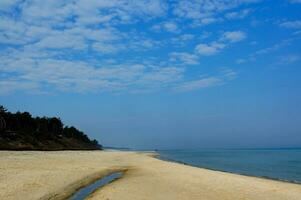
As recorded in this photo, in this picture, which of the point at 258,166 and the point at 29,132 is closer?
the point at 258,166

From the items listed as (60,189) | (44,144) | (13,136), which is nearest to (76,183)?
(60,189)

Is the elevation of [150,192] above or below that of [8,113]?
below

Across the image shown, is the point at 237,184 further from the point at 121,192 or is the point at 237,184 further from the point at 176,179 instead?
the point at 121,192

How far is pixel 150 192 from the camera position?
78.4 feet

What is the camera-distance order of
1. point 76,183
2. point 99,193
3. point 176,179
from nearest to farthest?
point 99,193 → point 76,183 → point 176,179

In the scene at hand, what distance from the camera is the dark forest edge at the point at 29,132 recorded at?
94.9m

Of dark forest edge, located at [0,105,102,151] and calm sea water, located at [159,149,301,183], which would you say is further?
dark forest edge, located at [0,105,102,151]

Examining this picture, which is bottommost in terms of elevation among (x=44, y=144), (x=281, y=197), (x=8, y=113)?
(x=281, y=197)

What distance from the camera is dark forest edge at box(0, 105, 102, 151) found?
94875mm

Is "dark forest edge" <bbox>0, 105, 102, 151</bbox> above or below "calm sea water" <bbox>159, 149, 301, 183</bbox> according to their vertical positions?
above

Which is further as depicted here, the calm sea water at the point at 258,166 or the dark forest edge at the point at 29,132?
the dark forest edge at the point at 29,132

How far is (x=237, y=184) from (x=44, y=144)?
91.9 m

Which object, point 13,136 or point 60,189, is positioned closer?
point 60,189

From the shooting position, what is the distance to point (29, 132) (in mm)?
114312
